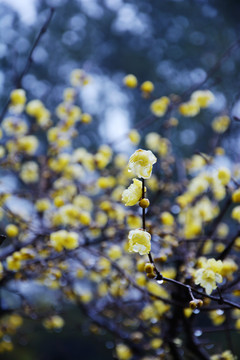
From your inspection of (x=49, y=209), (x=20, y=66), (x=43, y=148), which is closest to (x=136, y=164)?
(x=49, y=209)

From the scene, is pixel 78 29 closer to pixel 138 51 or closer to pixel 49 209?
pixel 138 51

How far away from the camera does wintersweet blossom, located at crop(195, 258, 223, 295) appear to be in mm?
859

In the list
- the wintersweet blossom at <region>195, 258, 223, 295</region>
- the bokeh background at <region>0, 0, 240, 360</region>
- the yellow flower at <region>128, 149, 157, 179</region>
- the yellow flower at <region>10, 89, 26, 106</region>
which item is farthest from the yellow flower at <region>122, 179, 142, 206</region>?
the bokeh background at <region>0, 0, 240, 360</region>

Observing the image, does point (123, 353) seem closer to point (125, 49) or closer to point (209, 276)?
point (209, 276)

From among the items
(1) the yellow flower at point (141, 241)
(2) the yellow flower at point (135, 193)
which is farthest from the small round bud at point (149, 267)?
(2) the yellow flower at point (135, 193)

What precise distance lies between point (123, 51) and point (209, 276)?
223 inches

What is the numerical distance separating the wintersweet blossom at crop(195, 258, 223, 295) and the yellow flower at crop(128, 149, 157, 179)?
35 cm

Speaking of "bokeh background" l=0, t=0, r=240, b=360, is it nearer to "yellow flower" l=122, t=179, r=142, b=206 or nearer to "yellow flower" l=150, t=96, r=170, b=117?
"yellow flower" l=150, t=96, r=170, b=117

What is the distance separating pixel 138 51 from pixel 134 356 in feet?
17.2

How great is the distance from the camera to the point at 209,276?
864 mm

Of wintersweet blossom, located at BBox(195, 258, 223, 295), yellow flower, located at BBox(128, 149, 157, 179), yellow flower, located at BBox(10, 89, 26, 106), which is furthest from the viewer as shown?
yellow flower, located at BBox(10, 89, 26, 106)

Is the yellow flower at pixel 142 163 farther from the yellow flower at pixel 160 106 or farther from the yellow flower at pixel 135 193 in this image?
the yellow flower at pixel 160 106

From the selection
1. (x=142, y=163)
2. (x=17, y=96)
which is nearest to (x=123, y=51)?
(x=17, y=96)

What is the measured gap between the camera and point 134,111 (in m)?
5.61
